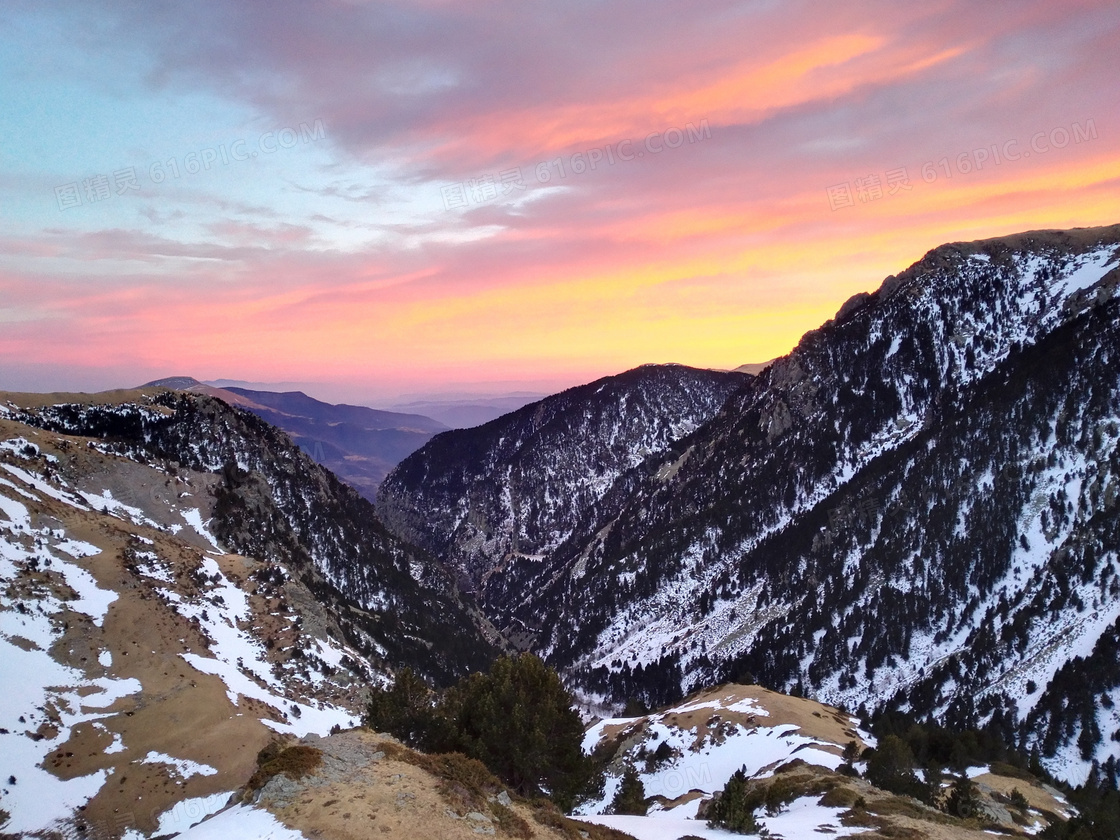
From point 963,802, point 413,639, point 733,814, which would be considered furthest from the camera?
point 413,639

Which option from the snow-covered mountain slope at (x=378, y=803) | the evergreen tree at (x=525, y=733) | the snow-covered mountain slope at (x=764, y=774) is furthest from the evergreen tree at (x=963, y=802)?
the snow-covered mountain slope at (x=378, y=803)

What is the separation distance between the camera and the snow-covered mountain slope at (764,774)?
33.5 m

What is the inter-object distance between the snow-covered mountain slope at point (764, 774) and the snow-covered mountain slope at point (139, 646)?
102ft

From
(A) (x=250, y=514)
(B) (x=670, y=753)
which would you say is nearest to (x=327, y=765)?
(B) (x=670, y=753)

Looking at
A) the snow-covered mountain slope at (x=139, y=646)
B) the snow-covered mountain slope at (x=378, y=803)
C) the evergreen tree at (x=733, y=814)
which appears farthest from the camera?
the snow-covered mountain slope at (x=139, y=646)

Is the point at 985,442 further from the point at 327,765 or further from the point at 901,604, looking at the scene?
the point at 327,765

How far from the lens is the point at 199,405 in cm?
18950

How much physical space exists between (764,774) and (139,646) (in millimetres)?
60250

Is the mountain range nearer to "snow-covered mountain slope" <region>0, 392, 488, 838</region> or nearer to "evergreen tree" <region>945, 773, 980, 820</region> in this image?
"snow-covered mountain slope" <region>0, 392, 488, 838</region>

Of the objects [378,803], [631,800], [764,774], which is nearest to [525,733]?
[378,803]

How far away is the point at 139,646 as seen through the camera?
6462cm

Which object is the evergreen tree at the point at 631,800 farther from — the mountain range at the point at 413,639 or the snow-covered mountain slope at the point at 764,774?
the mountain range at the point at 413,639

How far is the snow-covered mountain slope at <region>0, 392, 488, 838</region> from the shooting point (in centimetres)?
4822

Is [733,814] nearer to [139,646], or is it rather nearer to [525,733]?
[525,733]
